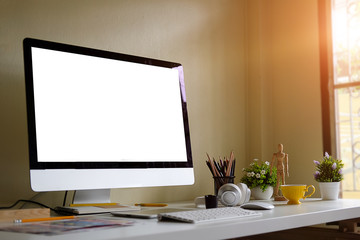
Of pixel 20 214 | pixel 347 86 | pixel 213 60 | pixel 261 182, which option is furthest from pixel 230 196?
pixel 347 86

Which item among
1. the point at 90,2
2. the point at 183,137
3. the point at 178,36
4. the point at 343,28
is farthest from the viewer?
the point at 343,28

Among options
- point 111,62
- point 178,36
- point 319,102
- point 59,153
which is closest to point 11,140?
point 59,153

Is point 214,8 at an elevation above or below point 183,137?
above

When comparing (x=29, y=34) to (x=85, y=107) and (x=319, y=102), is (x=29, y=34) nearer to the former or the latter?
(x=85, y=107)

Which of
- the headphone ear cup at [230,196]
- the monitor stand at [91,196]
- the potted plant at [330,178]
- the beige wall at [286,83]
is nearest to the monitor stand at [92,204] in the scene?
the monitor stand at [91,196]

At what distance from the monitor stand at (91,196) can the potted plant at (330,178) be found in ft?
2.86

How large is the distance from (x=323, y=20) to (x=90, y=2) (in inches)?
49.1

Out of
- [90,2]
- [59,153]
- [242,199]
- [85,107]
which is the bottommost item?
[242,199]

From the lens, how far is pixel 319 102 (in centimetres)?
238

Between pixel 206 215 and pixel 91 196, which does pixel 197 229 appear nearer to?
pixel 206 215

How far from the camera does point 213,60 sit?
7.77ft

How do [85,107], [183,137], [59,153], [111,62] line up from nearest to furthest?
1. [59,153]
2. [85,107]
3. [111,62]
4. [183,137]

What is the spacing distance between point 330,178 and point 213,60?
2.83 ft

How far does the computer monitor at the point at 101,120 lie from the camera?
1.29 metres
